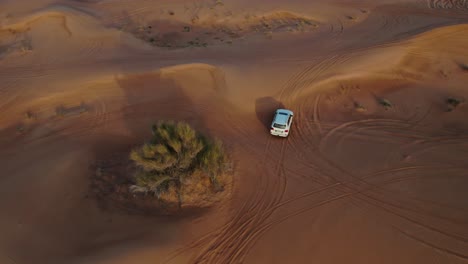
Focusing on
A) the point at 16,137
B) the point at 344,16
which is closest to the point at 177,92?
the point at 16,137

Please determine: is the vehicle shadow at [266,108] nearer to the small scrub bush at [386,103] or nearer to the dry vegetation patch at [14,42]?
the small scrub bush at [386,103]

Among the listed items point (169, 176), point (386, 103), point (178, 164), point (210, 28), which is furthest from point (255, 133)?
point (210, 28)

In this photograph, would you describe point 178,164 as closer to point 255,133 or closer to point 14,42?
point 255,133

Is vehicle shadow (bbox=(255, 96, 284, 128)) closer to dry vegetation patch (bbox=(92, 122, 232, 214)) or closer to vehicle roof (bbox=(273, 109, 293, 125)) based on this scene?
vehicle roof (bbox=(273, 109, 293, 125))

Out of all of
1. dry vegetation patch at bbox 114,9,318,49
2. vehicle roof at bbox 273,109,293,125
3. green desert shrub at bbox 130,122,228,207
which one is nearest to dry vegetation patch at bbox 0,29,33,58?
dry vegetation patch at bbox 114,9,318,49

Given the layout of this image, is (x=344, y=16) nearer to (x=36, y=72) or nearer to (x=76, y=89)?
(x=76, y=89)

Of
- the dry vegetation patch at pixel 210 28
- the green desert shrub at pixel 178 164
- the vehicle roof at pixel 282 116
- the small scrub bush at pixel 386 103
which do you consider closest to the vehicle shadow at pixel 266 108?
the vehicle roof at pixel 282 116
